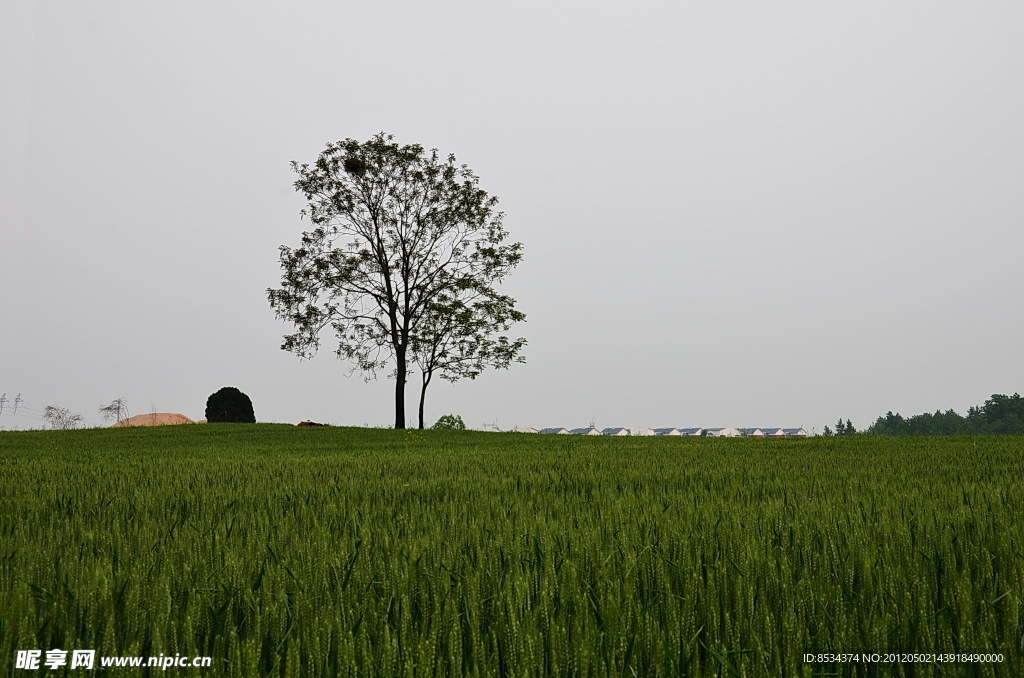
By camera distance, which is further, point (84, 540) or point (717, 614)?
point (84, 540)

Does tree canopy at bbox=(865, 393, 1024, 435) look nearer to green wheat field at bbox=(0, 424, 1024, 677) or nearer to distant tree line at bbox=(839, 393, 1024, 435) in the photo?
distant tree line at bbox=(839, 393, 1024, 435)

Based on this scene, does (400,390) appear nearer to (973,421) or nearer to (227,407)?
(227,407)

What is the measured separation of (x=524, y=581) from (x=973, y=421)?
106m

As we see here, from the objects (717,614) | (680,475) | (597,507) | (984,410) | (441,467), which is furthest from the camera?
(984,410)

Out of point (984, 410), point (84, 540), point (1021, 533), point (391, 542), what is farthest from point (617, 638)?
point (984, 410)

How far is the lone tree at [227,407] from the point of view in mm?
33406

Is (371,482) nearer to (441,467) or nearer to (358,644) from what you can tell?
(441,467)

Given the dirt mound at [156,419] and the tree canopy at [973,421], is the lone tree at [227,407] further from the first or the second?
the tree canopy at [973,421]

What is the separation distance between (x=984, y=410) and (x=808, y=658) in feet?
338

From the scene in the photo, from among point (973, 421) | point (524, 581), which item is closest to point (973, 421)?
point (973, 421)

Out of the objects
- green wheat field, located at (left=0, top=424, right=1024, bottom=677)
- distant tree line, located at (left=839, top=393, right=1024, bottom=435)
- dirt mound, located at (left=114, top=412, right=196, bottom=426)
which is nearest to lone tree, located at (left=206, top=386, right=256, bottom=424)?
dirt mound, located at (left=114, top=412, right=196, bottom=426)

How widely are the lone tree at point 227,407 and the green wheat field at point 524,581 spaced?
2941 cm

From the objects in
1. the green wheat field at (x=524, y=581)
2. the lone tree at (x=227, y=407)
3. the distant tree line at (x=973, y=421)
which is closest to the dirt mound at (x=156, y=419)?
the lone tree at (x=227, y=407)

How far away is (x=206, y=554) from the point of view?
10.8 feet
